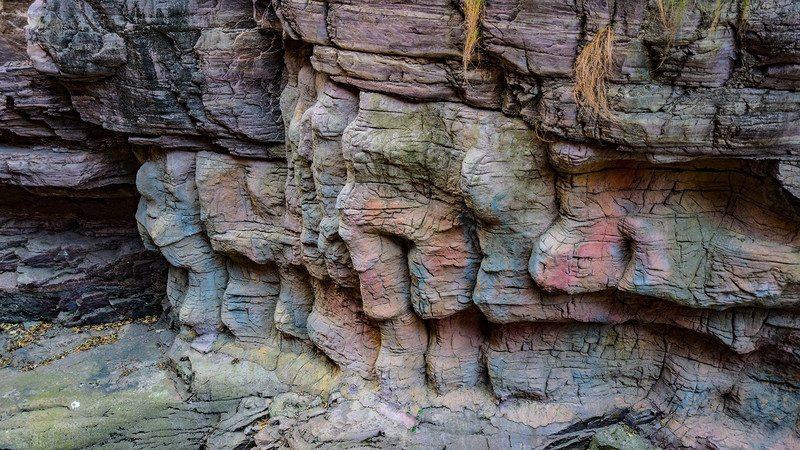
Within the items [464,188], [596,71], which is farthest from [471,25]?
[464,188]

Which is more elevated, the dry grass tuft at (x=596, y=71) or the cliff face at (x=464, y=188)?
the dry grass tuft at (x=596, y=71)

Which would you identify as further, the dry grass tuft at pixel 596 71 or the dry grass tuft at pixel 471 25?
the dry grass tuft at pixel 471 25

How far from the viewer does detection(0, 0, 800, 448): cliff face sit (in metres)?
5.55

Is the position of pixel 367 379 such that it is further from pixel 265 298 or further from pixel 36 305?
pixel 36 305

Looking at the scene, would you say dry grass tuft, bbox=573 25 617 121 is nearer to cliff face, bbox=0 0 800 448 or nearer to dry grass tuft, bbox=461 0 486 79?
cliff face, bbox=0 0 800 448

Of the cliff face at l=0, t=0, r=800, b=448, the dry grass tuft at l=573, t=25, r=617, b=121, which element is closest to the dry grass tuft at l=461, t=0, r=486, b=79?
the cliff face at l=0, t=0, r=800, b=448

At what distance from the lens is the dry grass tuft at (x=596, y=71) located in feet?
17.9

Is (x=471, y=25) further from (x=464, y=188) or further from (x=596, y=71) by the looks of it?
(x=464, y=188)

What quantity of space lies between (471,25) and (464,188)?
5.04ft

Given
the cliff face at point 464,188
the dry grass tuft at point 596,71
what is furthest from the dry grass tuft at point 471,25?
the dry grass tuft at point 596,71

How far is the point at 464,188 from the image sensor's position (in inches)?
254

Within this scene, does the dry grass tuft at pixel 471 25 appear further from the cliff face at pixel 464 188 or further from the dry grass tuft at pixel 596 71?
the dry grass tuft at pixel 596 71

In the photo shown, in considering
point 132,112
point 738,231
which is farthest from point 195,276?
point 738,231

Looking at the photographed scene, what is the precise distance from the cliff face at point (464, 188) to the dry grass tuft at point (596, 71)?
43 mm
